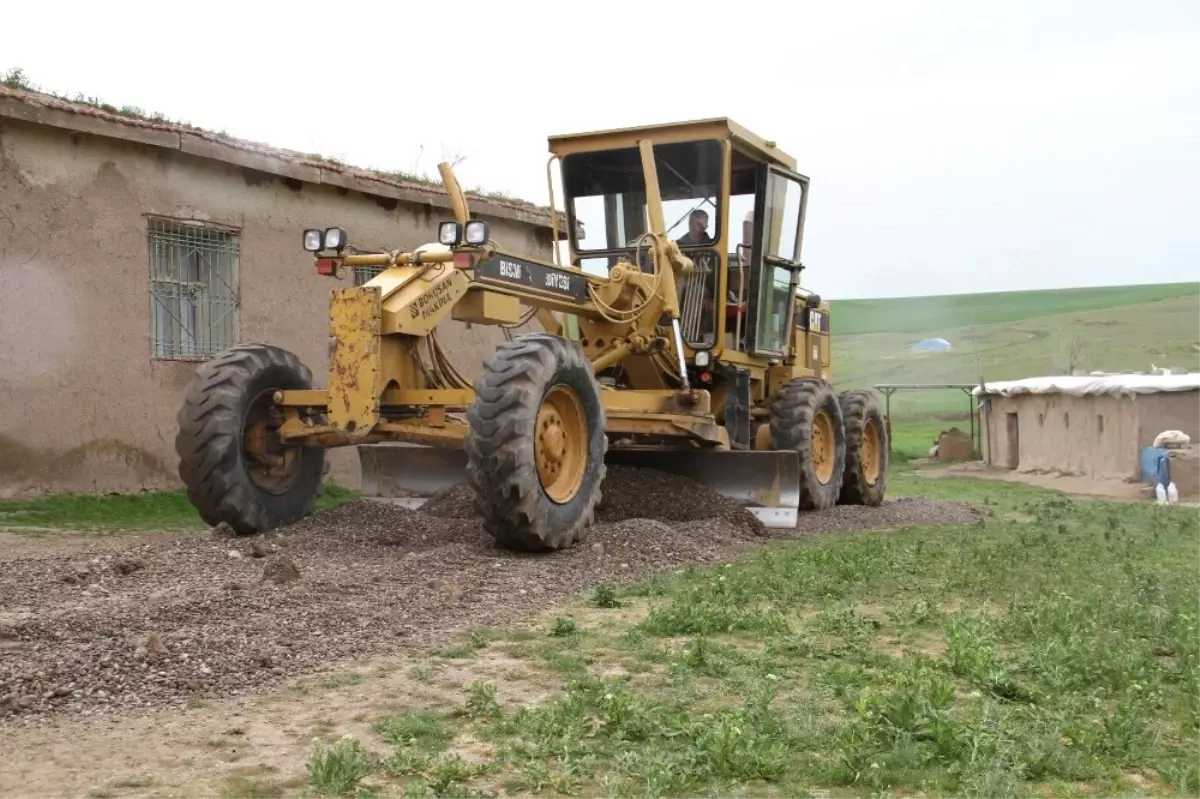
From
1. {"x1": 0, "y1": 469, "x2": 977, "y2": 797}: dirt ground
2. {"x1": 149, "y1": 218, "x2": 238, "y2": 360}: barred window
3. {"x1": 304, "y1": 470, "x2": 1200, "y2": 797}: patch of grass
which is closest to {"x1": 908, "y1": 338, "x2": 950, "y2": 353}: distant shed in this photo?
{"x1": 149, "y1": 218, "x2": 238, "y2": 360}: barred window

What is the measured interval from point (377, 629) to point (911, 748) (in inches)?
103

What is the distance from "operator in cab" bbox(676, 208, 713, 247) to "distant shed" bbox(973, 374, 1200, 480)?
11785mm

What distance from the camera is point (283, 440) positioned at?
8.59m

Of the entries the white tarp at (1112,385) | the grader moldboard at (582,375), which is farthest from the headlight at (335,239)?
the white tarp at (1112,385)

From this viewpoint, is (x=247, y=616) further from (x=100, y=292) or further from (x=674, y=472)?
(x=100, y=292)

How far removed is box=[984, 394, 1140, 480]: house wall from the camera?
2028 cm

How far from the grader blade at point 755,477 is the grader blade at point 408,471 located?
6.18 feet

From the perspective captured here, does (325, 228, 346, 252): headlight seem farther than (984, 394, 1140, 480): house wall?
No

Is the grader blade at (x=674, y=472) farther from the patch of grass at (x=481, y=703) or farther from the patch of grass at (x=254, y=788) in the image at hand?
the patch of grass at (x=254, y=788)

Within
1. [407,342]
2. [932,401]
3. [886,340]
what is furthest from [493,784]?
[886,340]

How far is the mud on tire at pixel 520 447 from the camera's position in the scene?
7426 mm

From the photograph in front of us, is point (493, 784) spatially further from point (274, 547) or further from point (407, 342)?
point (407, 342)

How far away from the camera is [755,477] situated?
1019 cm

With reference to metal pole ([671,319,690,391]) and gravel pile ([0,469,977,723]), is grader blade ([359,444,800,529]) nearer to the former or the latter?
gravel pile ([0,469,977,723])
